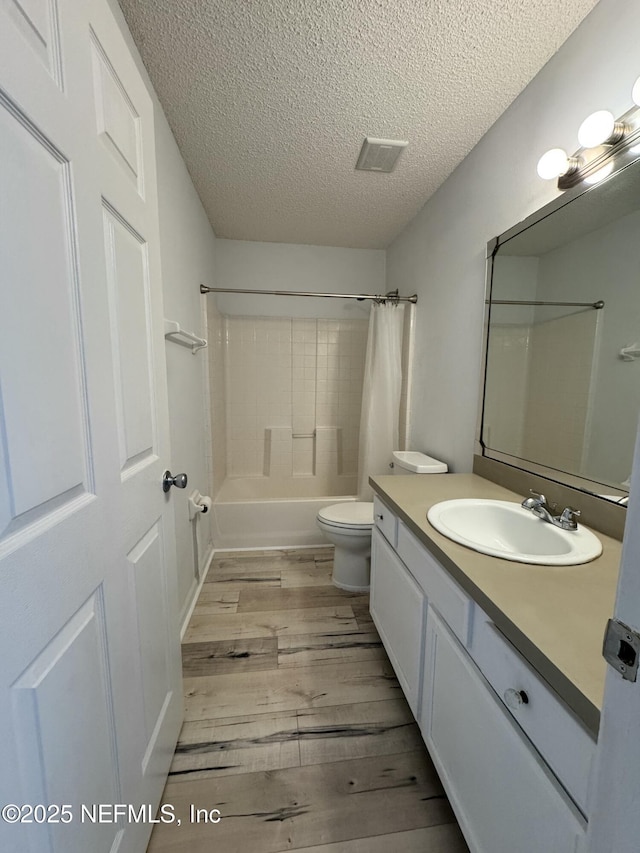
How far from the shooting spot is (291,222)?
7.84 feet

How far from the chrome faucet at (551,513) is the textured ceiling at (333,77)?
4.93ft

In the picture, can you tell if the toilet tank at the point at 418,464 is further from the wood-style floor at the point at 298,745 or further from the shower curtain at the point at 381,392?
the wood-style floor at the point at 298,745

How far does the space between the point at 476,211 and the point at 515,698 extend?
1.84m

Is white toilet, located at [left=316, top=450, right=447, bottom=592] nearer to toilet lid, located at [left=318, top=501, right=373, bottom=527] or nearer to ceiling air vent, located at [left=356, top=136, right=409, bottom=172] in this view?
toilet lid, located at [left=318, top=501, right=373, bottom=527]

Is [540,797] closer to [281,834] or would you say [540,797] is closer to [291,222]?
[281,834]

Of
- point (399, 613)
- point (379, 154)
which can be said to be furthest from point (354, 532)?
point (379, 154)

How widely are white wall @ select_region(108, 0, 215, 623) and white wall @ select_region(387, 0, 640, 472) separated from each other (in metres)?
1.40

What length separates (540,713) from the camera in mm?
584

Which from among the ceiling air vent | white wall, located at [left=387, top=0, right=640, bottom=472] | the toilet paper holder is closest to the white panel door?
the toilet paper holder

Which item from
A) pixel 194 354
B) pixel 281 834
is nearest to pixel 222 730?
pixel 281 834

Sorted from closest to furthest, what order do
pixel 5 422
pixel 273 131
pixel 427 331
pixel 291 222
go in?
pixel 5 422 → pixel 273 131 → pixel 427 331 → pixel 291 222

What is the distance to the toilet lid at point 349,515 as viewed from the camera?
1.92m

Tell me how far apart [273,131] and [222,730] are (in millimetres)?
2447

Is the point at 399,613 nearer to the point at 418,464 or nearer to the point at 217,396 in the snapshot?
the point at 418,464
